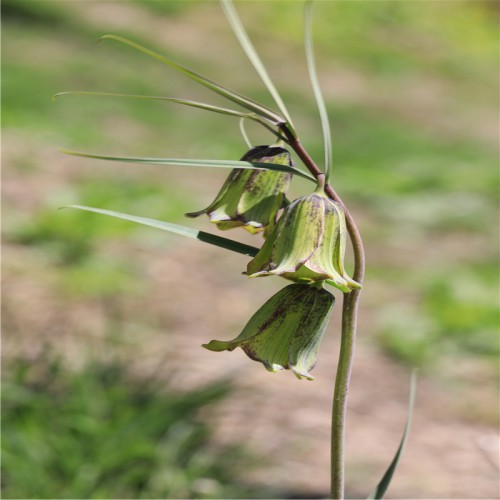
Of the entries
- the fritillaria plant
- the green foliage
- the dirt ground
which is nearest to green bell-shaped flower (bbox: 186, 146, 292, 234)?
the fritillaria plant

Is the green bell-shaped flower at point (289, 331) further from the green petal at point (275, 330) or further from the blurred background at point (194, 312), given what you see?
the blurred background at point (194, 312)

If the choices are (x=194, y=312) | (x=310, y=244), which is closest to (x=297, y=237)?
(x=310, y=244)

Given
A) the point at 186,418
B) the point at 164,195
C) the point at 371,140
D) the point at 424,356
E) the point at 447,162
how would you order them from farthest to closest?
the point at 371,140 → the point at 447,162 → the point at 164,195 → the point at 424,356 → the point at 186,418

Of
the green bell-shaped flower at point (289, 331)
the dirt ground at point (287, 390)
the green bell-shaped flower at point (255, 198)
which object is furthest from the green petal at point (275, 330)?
the dirt ground at point (287, 390)

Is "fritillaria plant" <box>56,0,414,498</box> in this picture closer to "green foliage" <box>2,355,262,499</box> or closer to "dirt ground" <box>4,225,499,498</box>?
"green foliage" <box>2,355,262,499</box>

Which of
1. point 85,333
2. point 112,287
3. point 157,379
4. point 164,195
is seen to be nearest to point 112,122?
point 164,195

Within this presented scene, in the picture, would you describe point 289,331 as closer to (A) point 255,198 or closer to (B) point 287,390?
(A) point 255,198

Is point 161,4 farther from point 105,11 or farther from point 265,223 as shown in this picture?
point 265,223
